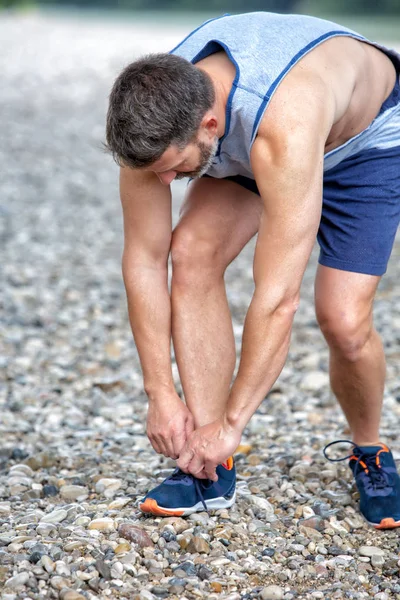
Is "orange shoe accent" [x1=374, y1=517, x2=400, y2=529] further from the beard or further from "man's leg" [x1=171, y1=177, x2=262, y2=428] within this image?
the beard

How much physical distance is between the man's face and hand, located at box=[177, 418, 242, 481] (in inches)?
34.2

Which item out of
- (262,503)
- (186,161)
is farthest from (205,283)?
(262,503)

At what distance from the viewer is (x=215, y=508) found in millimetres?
3512

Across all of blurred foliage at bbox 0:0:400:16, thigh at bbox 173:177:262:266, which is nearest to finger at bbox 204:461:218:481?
thigh at bbox 173:177:262:266

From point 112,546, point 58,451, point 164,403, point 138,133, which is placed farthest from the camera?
point 58,451

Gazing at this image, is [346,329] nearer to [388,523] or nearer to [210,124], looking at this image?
[388,523]

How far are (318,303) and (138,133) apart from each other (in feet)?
3.32

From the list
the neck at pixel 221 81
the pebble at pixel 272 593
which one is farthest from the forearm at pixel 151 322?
the pebble at pixel 272 593

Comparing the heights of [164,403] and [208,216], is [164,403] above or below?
below

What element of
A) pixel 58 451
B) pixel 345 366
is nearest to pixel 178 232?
pixel 345 366

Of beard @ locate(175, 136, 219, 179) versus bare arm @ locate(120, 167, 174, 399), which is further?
bare arm @ locate(120, 167, 174, 399)

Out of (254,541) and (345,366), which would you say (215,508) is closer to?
(254,541)

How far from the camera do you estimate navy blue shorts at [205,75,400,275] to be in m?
3.47

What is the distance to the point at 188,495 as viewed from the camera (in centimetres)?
344
